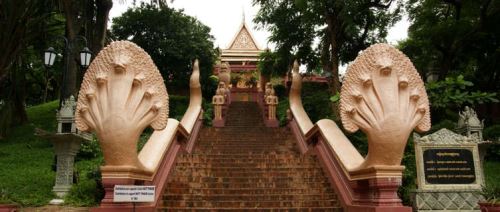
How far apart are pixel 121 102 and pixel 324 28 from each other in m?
11.5

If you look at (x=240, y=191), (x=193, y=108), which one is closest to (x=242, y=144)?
(x=193, y=108)

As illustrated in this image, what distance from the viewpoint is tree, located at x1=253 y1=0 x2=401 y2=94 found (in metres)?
13.5

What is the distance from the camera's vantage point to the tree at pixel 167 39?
20.8 m

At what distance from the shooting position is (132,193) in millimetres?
5094

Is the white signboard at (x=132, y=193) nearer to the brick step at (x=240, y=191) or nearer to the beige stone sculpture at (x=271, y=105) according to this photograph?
the brick step at (x=240, y=191)

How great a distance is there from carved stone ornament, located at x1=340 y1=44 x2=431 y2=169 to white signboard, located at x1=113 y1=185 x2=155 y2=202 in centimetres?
260

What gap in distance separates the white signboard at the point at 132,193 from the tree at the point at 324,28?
342 inches

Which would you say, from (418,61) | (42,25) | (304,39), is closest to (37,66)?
(42,25)

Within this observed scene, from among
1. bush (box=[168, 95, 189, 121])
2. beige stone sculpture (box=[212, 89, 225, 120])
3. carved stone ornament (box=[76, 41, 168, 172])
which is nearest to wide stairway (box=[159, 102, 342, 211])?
carved stone ornament (box=[76, 41, 168, 172])

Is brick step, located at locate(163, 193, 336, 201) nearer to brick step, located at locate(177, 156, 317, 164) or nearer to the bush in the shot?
brick step, located at locate(177, 156, 317, 164)

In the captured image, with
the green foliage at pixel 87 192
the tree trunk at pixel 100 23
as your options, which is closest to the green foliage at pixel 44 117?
the tree trunk at pixel 100 23

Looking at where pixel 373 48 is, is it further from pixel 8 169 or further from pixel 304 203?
pixel 8 169

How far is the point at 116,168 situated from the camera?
5.61 metres

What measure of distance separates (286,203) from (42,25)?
31.4 ft
